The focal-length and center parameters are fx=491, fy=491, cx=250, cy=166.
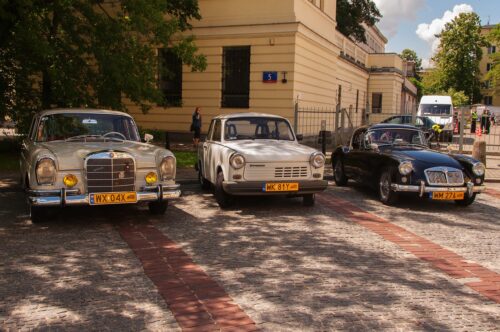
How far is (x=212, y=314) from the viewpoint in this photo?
4098 mm

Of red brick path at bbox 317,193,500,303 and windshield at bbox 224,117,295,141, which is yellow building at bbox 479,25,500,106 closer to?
windshield at bbox 224,117,295,141

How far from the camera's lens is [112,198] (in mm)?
6961

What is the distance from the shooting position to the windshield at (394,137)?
10.3 m

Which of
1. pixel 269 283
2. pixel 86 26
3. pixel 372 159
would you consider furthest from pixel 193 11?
pixel 269 283

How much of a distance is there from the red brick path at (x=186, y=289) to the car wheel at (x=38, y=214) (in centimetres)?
146

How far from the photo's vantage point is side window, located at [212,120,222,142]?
31.4 ft

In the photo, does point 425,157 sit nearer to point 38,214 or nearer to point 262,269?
point 262,269

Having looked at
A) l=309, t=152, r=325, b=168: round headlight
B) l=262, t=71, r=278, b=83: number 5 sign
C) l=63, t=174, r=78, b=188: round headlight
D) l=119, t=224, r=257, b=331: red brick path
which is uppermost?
l=262, t=71, r=278, b=83: number 5 sign

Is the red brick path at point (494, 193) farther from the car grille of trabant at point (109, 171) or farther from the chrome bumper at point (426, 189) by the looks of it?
the car grille of trabant at point (109, 171)

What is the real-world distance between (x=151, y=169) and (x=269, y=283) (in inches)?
124

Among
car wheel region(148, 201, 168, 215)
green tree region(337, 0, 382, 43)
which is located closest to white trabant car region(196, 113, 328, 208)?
car wheel region(148, 201, 168, 215)

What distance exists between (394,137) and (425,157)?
133 centimetres

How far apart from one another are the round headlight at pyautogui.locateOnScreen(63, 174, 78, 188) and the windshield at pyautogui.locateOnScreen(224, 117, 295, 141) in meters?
3.28

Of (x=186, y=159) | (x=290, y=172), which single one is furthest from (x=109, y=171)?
(x=186, y=159)
